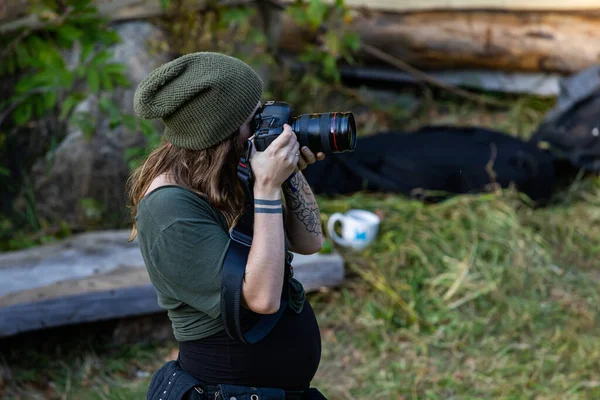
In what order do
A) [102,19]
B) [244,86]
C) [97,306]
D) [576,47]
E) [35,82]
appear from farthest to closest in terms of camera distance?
[576,47] → [102,19] → [35,82] → [97,306] → [244,86]

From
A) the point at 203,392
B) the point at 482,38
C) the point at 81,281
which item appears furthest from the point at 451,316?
the point at 482,38

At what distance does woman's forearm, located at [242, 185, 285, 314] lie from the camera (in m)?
1.62

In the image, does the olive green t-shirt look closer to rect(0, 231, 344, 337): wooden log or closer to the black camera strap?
the black camera strap

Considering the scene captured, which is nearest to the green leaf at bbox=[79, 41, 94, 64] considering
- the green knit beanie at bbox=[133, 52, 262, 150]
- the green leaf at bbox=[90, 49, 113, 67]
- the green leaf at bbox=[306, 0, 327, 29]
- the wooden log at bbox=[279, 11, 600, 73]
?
the green leaf at bbox=[90, 49, 113, 67]

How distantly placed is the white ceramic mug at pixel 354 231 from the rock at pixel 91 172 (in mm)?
1186

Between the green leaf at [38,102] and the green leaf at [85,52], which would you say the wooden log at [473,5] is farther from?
the green leaf at [38,102]

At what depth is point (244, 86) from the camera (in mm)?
1671

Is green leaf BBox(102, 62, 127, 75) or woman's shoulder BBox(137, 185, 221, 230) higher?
woman's shoulder BBox(137, 185, 221, 230)

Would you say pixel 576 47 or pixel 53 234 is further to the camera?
pixel 576 47

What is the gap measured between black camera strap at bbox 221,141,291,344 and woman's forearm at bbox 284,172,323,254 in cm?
16

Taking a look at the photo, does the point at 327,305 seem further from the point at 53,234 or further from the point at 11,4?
the point at 11,4

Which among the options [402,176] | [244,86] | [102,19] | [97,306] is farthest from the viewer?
[402,176]

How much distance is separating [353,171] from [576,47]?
219 centimetres

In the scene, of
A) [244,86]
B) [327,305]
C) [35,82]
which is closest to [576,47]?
[327,305]
